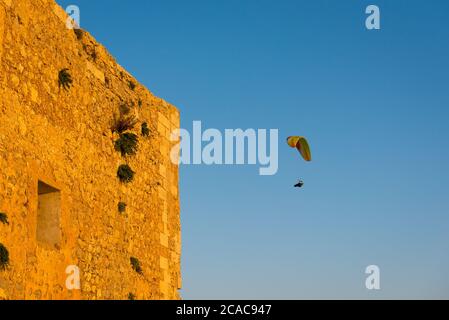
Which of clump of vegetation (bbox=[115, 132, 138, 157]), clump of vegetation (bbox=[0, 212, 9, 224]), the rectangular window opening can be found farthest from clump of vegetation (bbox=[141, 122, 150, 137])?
clump of vegetation (bbox=[0, 212, 9, 224])

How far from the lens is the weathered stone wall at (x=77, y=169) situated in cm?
1150

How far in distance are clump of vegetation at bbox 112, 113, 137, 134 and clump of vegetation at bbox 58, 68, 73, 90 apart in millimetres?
1674

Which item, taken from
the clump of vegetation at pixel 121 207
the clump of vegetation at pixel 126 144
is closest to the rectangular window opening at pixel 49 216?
the clump of vegetation at pixel 121 207

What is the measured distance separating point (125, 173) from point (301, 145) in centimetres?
443

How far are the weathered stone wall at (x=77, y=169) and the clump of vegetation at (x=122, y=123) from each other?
183 millimetres

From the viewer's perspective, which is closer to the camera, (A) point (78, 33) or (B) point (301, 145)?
(A) point (78, 33)

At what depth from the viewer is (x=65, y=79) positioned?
1309cm

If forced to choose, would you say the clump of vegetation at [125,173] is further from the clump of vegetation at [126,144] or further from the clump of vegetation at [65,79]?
the clump of vegetation at [65,79]

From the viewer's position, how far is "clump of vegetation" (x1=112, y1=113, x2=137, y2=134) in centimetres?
1473

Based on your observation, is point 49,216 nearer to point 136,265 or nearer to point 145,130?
point 136,265

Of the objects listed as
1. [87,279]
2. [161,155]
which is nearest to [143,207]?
[161,155]

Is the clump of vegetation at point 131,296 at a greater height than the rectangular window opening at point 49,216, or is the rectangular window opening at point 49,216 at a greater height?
the rectangular window opening at point 49,216

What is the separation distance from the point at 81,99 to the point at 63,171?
1415 mm

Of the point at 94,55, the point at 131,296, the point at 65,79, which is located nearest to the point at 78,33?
the point at 94,55
